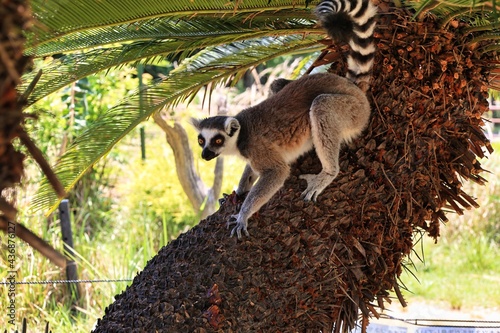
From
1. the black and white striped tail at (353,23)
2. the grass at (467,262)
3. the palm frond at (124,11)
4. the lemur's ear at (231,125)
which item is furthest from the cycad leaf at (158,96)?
the grass at (467,262)

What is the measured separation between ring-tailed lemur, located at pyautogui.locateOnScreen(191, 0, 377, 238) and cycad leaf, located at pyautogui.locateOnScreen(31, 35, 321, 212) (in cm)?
80

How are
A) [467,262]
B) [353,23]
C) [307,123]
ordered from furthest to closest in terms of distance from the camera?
[467,262], [307,123], [353,23]

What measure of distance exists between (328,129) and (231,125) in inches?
25.5

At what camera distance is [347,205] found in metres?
3.74

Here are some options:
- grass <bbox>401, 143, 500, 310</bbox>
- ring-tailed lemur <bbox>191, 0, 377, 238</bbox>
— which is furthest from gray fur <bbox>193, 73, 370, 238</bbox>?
grass <bbox>401, 143, 500, 310</bbox>

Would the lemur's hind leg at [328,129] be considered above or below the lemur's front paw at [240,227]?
above

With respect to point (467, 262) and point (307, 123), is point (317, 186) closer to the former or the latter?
point (307, 123)

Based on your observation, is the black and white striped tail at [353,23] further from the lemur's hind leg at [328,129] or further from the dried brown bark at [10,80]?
the dried brown bark at [10,80]

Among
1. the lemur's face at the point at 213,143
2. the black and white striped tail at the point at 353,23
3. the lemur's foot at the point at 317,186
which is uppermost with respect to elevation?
the black and white striped tail at the point at 353,23

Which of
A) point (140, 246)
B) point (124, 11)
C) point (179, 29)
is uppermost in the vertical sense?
point (179, 29)

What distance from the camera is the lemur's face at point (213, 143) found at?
404 cm

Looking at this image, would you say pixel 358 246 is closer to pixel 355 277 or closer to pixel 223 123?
pixel 355 277

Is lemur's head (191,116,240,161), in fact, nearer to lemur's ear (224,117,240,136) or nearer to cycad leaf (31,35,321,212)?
lemur's ear (224,117,240,136)

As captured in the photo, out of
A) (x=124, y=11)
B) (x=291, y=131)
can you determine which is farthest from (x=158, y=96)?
(x=291, y=131)
